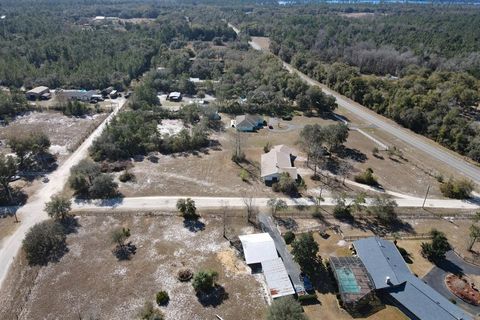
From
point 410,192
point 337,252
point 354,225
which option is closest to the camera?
point 337,252

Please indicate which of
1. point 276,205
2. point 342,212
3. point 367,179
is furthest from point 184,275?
point 367,179

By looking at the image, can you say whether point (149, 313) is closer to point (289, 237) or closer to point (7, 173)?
point (289, 237)

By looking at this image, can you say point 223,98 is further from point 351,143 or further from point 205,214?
point 205,214

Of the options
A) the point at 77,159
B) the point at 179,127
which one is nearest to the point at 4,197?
the point at 77,159

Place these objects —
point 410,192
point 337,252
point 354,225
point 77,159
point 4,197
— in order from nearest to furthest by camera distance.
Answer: point 337,252 → point 354,225 → point 4,197 → point 410,192 → point 77,159

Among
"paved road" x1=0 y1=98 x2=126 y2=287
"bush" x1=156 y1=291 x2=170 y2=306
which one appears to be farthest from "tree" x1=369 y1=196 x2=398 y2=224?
"paved road" x1=0 y1=98 x2=126 y2=287

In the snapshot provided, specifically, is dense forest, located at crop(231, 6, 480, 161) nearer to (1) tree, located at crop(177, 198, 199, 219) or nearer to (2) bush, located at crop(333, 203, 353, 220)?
(2) bush, located at crop(333, 203, 353, 220)

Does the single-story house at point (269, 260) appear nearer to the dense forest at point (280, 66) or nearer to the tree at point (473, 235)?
the tree at point (473, 235)
